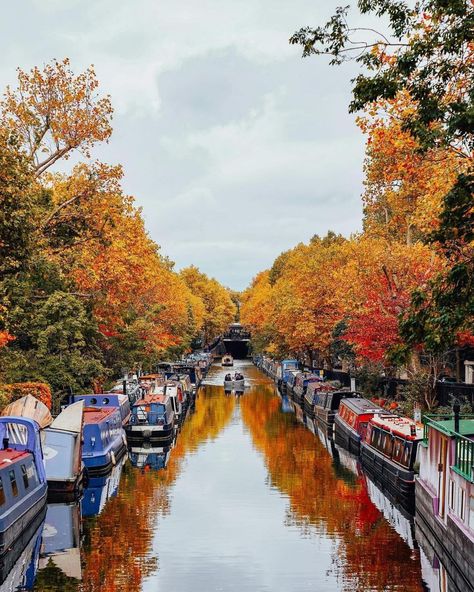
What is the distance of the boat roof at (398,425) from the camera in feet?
109

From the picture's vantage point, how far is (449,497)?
2369cm

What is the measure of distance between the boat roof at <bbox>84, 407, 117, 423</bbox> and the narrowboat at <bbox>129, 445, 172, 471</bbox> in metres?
3.35

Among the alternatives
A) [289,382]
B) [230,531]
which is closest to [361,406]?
[230,531]

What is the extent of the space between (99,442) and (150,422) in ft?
41.0

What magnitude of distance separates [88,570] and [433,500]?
11.3 meters

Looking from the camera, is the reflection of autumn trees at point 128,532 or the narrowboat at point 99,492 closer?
the reflection of autumn trees at point 128,532

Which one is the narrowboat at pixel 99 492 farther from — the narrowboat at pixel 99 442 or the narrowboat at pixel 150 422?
the narrowboat at pixel 150 422

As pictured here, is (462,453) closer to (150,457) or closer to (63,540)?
(63,540)

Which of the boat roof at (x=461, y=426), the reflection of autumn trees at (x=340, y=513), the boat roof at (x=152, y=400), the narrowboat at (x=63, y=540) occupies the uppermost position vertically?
the boat roof at (x=461, y=426)

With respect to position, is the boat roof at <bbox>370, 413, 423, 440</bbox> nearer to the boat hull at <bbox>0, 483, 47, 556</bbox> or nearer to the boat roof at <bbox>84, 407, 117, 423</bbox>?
the boat roof at <bbox>84, 407, 117, 423</bbox>

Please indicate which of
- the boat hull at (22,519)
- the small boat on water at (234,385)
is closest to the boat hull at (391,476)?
the boat hull at (22,519)

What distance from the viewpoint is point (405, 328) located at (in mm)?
19562

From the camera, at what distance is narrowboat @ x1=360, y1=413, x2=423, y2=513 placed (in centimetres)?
3147

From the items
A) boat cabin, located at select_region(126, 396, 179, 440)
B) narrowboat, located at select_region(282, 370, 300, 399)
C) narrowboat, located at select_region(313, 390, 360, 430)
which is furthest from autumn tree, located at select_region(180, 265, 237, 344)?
boat cabin, located at select_region(126, 396, 179, 440)
